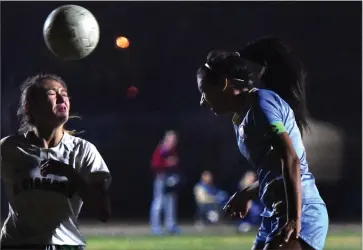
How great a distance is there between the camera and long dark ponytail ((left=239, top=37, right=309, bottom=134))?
5.46m

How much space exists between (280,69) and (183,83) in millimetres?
9921

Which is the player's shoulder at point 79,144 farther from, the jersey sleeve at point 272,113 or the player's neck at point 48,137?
the jersey sleeve at point 272,113

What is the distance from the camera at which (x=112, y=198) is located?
1554cm

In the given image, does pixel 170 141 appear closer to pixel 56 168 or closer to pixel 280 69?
pixel 280 69

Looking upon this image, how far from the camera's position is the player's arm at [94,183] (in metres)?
4.78

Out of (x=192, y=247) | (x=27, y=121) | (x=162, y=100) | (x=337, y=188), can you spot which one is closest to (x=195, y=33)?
(x=162, y=100)

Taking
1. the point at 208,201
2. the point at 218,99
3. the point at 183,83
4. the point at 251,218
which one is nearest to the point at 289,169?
the point at 218,99

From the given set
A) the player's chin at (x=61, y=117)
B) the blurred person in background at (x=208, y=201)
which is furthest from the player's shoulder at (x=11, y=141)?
the blurred person in background at (x=208, y=201)

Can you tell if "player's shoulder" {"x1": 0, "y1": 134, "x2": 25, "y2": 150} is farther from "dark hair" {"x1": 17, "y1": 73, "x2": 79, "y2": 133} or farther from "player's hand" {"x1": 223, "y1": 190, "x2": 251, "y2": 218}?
"player's hand" {"x1": 223, "y1": 190, "x2": 251, "y2": 218}

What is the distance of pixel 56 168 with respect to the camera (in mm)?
4863

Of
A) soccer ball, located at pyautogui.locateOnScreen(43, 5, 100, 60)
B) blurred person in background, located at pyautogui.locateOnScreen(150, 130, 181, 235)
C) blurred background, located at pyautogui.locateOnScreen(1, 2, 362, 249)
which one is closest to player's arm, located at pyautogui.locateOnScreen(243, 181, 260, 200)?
soccer ball, located at pyautogui.locateOnScreen(43, 5, 100, 60)

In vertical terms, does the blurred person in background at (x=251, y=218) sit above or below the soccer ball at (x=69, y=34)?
below

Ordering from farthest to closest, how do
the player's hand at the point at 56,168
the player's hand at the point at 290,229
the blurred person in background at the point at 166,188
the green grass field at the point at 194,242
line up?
the blurred person in background at the point at 166,188 < the green grass field at the point at 194,242 < the player's hand at the point at 56,168 < the player's hand at the point at 290,229

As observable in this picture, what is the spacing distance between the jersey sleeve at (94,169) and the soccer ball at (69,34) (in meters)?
1.70
